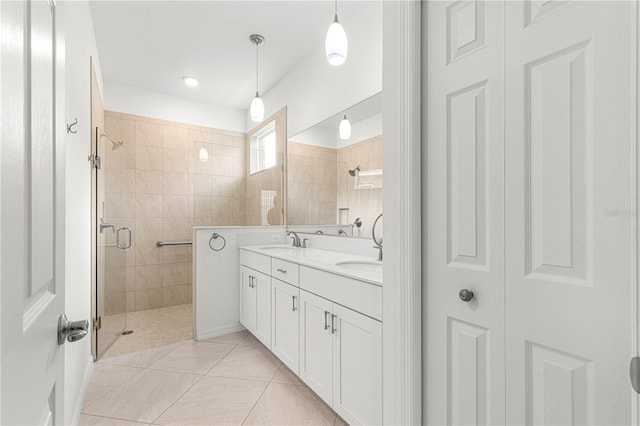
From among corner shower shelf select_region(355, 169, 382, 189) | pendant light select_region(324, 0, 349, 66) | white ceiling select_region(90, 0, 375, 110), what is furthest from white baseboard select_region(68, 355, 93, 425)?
white ceiling select_region(90, 0, 375, 110)

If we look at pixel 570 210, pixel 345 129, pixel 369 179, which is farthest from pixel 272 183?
pixel 570 210

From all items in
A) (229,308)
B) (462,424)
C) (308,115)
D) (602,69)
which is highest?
(308,115)

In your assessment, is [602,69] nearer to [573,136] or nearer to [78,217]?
[573,136]

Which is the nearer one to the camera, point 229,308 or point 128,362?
point 128,362

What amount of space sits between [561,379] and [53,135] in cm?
138

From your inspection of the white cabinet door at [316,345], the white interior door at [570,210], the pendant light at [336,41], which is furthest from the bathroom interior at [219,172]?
the white interior door at [570,210]

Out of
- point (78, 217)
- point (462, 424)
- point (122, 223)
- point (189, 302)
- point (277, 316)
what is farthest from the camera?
point (189, 302)

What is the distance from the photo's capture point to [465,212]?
99 cm

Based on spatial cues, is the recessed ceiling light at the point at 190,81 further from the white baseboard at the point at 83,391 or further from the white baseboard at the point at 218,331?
the white baseboard at the point at 83,391

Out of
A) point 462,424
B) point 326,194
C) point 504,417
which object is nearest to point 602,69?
point 504,417

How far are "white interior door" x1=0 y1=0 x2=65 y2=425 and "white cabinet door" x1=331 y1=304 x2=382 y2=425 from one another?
1.07 metres

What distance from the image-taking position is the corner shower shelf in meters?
2.15

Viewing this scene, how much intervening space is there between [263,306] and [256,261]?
38 centimetres

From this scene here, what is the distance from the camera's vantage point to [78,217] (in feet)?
5.79
